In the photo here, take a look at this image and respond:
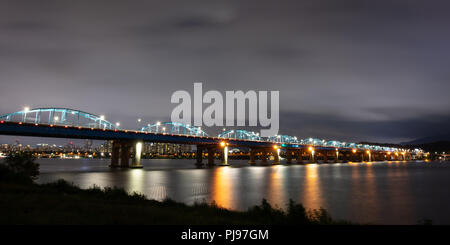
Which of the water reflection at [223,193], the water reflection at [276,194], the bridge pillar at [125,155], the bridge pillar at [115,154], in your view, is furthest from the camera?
the bridge pillar at [115,154]

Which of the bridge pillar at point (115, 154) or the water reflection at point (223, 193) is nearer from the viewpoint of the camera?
the water reflection at point (223, 193)

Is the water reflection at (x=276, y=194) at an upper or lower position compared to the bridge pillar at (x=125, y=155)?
lower

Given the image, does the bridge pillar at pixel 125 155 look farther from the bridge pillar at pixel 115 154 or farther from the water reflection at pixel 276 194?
the water reflection at pixel 276 194

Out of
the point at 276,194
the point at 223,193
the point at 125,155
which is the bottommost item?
the point at 276,194

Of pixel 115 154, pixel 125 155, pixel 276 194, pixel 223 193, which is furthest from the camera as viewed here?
pixel 115 154

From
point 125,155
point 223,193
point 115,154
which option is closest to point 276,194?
point 223,193

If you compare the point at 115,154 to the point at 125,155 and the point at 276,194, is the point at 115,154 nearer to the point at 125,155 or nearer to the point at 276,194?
the point at 125,155

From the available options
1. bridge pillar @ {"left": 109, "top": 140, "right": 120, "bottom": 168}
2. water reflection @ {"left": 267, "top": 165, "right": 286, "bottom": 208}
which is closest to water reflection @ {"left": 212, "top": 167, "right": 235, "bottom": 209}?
water reflection @ {"left": 267, "top": 165, "right": 286, "bottom": 208}

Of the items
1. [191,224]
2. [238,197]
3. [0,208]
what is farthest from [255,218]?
[238,197]

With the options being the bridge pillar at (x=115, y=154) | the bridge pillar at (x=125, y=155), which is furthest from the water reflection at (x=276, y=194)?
the bridge pillar at (x=115, y=154)

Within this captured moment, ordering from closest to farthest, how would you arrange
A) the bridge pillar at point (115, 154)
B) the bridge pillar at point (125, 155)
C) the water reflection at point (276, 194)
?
1. the water reflection at point (276, 194)
2. the bridge pillar at point (125, 155)
3. the bridge pillar at point (115, 154)

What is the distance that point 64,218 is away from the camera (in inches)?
466
